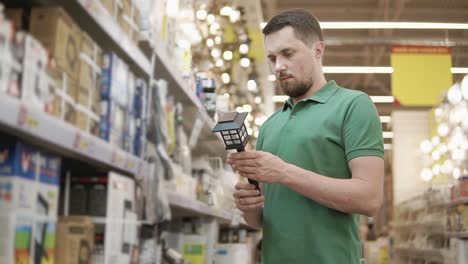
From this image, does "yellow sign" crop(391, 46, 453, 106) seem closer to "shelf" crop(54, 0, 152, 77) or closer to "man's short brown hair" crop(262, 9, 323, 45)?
"shelf" crop(54, 0, 152, 77)

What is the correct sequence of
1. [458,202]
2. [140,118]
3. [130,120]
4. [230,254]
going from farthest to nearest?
[458,202] < [230,254] < [140,118] < [130,120]

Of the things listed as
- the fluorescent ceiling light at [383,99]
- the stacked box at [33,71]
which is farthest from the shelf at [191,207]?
the fluorescent ceiling light at [383,99]

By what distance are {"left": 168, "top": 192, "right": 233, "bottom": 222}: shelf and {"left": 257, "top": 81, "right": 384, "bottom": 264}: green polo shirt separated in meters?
0.93

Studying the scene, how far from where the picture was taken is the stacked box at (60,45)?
5.01 ft

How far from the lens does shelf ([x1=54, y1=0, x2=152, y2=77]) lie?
1.71m

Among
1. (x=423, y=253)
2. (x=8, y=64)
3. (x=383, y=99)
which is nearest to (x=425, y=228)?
(x=423, y=253)

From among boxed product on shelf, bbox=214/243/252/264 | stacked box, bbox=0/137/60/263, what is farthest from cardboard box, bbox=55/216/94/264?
boxed product on shelf, bbox=214/243/252/264

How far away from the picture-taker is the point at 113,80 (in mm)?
1937

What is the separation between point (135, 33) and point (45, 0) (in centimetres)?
65

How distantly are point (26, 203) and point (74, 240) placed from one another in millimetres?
275

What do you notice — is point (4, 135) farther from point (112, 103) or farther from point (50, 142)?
point (112, 103)

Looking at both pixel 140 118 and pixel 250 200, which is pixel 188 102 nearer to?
pixel 140 118

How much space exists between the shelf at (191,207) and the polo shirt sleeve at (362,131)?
1124 millimetres

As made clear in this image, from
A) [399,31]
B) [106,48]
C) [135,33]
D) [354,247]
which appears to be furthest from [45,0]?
[399,31]
